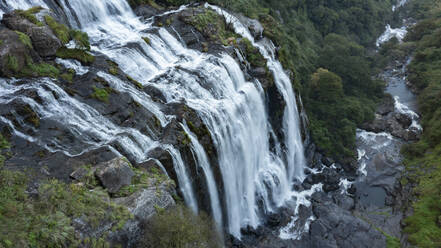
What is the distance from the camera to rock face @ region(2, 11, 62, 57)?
587 inches

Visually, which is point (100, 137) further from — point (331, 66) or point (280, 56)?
point (331, 66)

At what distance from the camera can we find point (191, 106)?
17.1 meters

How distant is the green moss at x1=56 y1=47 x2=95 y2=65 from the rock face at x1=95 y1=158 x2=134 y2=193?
7.06 meters

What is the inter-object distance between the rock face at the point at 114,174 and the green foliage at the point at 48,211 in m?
0.48

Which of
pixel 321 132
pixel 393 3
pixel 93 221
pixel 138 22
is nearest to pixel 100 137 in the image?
pixel 93 221

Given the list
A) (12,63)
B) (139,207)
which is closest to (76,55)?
(12,63)

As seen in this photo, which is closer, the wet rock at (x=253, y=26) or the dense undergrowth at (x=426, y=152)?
the dense undergrowth at (x=426, y=152)

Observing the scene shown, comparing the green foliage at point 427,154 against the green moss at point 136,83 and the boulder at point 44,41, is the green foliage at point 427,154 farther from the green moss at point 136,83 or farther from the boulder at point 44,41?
the boulder at point 44,41

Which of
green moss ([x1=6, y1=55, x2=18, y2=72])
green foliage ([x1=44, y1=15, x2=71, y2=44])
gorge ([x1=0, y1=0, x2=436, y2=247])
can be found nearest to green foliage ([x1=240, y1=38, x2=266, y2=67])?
gorge ([x1=0, y1=0, x2=436, y2=247])

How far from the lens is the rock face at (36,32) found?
48.9 feet

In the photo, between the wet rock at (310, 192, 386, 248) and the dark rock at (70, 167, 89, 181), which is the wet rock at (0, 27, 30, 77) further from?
the wet rock at (310, 192, 386, 248)

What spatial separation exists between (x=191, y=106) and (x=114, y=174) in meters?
6.96

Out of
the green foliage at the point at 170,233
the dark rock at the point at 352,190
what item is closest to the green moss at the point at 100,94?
the green foliage at the point at 170,233

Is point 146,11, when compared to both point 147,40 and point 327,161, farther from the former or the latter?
point 327,161
